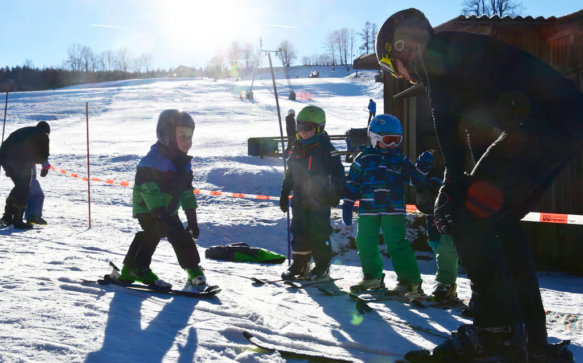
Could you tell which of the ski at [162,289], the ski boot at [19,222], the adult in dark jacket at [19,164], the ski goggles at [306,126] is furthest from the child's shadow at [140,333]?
the adult in dark jacket at [19,164]

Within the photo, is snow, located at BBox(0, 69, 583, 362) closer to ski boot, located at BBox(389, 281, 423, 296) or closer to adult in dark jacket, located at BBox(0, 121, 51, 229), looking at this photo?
ski boot, located at BBox(389, 281, 423, 296)

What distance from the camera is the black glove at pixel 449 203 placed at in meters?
2.60

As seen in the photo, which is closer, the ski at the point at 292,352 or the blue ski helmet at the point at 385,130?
the ski at the point at 292,352

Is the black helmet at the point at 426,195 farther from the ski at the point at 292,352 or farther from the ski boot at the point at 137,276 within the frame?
the ski boot at the point at 137,276

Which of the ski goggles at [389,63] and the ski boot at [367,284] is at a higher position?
the ski goggles at [389,63]

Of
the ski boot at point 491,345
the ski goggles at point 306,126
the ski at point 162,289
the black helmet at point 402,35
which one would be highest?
the black helmet at point 402,35

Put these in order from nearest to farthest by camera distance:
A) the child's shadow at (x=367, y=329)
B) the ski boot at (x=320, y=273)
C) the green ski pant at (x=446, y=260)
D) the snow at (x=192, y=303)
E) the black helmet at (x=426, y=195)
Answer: the snow at (x=192, y=303), the child's shadow at (x=367, y=329), the black helmet at (x=426, y=195), the green ski pant at (x=446, y=260), the ski boot at (x=320, y=273)

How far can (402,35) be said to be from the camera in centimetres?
289

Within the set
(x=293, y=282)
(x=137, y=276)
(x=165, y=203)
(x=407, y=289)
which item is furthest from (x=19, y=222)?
(x=407, y=289)

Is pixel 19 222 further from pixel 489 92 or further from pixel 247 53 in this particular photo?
pixel 247 53

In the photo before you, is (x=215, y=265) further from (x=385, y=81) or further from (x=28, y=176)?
(x=385, y=81)

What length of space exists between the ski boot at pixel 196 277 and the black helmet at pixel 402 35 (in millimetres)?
2656

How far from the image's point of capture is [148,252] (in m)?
4.74

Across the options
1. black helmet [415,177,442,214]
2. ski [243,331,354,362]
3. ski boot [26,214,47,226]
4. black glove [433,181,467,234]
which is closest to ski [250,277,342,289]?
black helmet [415,177,442,214]
